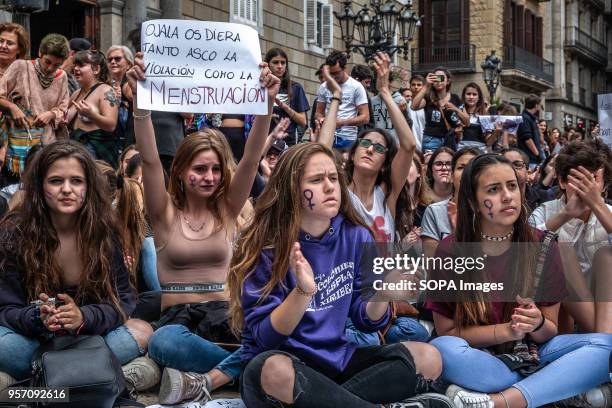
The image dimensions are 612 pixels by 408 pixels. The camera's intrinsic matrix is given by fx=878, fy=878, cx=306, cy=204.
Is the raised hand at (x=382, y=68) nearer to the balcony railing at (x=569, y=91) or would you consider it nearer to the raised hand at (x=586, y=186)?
the raised hand at (x=586, y=186)

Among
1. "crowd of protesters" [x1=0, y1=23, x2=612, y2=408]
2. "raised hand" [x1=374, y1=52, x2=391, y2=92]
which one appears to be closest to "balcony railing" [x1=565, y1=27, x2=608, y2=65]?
"raised hand" [x1=374, y1=52, x2=391, y2=92]

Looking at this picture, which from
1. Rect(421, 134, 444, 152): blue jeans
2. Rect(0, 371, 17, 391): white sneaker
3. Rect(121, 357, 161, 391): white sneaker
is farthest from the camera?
Rect(421, 134, 444, 152): blue jeans

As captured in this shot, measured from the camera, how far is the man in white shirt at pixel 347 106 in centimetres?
898

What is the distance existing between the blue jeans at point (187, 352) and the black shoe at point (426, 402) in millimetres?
874

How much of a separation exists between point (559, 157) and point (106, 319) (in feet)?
8.78

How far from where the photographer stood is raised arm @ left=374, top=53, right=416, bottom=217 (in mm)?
5391

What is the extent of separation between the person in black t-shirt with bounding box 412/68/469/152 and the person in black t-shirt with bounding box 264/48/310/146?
5.15ft

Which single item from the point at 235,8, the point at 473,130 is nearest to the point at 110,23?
the point at 235,8

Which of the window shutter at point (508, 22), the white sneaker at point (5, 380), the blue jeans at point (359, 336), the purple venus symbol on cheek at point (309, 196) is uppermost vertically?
the window shutter at point (508, 22)

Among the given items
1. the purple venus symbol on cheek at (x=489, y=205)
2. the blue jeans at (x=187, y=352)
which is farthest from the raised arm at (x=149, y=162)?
the purple venus symbol on cheek at (x=489, y=205)

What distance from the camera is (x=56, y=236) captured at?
13.3 feet

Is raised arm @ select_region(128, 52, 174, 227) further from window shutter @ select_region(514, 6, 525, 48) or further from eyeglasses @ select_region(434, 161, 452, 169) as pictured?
window shutter @ select_region(514, 6, 525, 48)

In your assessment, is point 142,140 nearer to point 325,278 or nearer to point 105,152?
point 325,278

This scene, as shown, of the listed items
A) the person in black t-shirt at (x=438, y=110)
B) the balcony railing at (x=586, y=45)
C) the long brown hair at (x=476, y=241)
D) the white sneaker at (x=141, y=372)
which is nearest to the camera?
the long brown hair at (x=476, y=241)
